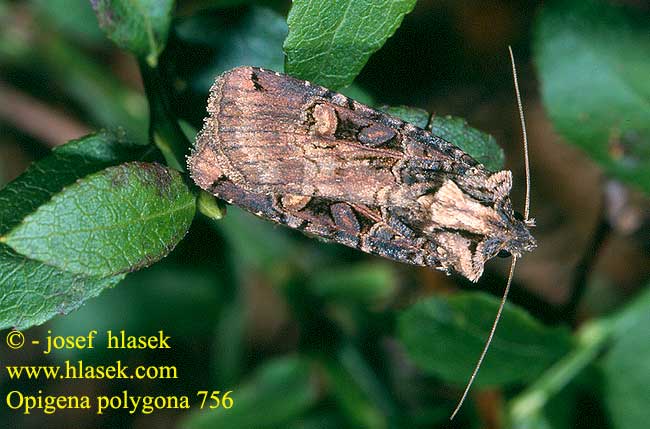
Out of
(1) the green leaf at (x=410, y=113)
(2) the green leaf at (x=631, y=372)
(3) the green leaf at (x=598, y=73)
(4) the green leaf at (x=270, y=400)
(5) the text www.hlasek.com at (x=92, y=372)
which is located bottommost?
(5) the text www.hlasek.com at (x=92, y=372)

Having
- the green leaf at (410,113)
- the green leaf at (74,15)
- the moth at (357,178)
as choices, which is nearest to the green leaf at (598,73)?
the moth at (357,178)

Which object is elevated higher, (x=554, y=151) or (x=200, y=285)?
(x=554, y=151)

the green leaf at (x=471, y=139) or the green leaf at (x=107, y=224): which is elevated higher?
the green leaf at (x=471, y=139)

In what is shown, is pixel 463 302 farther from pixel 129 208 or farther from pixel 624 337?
pixel 129 208

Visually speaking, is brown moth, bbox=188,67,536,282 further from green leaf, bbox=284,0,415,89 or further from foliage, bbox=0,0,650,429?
green leaf, bbox=284,0,415,89

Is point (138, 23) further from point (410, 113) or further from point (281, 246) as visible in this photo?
point (281, 246)

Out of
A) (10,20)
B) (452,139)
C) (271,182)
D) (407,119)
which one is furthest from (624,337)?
(10,20)

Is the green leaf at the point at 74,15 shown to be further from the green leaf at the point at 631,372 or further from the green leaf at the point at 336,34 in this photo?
the green leaf at the point at 631,372
